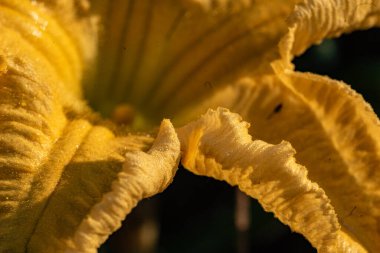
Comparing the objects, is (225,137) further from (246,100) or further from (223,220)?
(223,220)

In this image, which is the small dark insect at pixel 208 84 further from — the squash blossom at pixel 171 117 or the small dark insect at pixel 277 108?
the small dark insect at pixel 277 108

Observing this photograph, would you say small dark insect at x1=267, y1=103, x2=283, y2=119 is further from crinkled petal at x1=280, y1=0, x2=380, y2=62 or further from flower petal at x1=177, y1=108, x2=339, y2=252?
flower petal at x1=177, y1=108, x2=339, y2=252

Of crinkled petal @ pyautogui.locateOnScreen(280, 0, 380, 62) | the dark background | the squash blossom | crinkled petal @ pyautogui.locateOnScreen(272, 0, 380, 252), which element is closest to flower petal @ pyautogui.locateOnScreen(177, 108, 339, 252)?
the squash blossom

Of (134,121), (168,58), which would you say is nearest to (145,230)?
(134,121)

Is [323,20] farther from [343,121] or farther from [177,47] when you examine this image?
[177,47]

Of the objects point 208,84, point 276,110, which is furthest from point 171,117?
point 276,110

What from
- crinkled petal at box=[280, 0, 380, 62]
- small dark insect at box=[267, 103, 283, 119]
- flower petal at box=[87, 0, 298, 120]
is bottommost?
small dark insect at box=[267, 103, 283, 119]

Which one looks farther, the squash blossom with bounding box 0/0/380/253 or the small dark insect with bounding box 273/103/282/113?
the small dark insect with bounding box 273/103/282/113

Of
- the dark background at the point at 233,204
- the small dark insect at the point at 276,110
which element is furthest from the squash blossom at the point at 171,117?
the dark background at the point at 233,204
